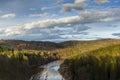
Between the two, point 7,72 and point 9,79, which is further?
point 7,72

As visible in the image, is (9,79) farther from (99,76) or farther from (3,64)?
(99,76)

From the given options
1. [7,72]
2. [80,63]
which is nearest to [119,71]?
[80,63]

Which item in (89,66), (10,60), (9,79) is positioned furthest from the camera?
(10,60)

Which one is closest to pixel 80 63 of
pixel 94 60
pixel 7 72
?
pixel 94 60

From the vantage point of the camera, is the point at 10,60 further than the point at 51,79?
Yes

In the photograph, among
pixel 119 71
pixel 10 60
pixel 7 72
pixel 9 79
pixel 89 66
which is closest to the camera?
pixel 119 71

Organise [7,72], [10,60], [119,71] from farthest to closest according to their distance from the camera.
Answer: [10,60], [7,72], [119,71]

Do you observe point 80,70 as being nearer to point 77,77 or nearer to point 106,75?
point 77,77

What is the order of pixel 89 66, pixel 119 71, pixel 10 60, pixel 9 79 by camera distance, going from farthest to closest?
pixel 10 60
pixel 89 66
pixel 9 79
pixel 119 71
